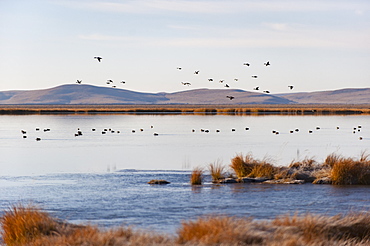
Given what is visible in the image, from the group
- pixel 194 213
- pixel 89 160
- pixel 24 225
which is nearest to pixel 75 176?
pixel 89 160

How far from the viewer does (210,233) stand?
39.8 feet

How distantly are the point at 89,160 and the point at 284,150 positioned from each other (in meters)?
11.9

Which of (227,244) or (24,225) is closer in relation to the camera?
(227,244)

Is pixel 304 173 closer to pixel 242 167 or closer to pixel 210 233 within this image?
pixel 242 167

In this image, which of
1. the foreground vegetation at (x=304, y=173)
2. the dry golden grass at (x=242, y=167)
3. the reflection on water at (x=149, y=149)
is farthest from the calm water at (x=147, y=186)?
the dry golden grass at (x=242, y=167)

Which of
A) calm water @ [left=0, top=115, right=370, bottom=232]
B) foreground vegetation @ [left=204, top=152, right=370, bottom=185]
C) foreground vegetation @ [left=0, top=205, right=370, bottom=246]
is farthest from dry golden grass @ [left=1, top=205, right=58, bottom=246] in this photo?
foreground vegetation @ [left=204, top=152, right=370, bottom=185]

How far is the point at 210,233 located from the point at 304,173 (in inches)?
509

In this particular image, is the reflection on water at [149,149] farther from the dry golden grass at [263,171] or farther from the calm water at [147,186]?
the dry golden grass at [263,171]

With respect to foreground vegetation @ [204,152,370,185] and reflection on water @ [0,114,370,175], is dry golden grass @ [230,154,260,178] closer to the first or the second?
foreground vegetation @ [204,152,370,185]

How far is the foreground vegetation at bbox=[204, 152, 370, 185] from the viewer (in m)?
23.3

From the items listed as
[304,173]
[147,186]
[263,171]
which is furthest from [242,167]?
[147,186]

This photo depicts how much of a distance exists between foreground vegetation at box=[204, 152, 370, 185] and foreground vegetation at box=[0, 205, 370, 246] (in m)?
8.98

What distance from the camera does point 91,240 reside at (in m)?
12.0

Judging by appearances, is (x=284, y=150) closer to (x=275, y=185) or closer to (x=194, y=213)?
(x=275, y=185)
